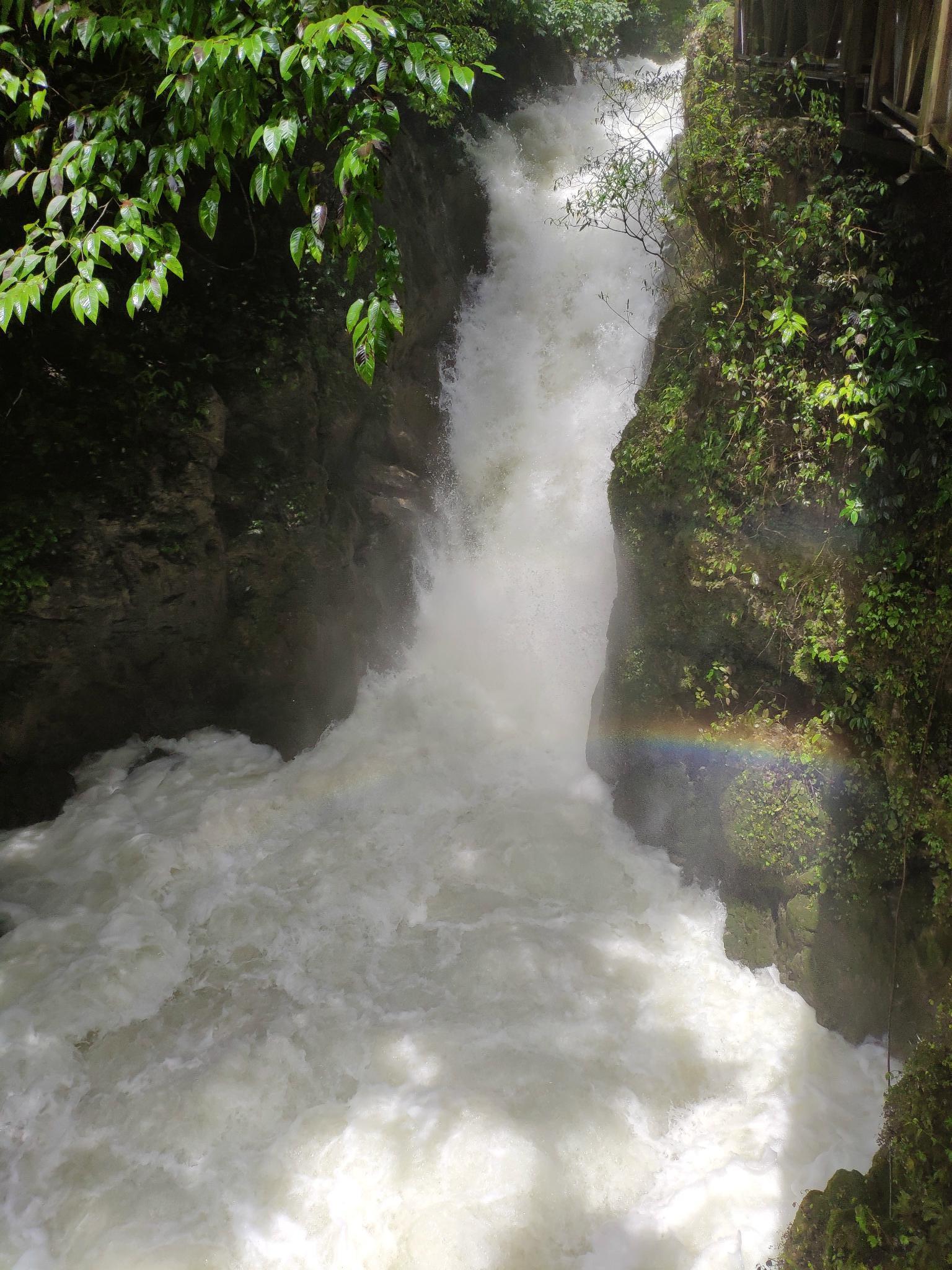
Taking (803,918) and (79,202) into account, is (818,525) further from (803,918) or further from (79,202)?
(79,202)

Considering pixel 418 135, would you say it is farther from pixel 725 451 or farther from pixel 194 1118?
pixel 194 1118

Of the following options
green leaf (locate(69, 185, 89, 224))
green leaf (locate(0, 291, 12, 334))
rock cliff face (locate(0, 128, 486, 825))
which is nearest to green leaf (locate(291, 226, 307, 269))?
green leaf (locate(69, 185, 89, 224))

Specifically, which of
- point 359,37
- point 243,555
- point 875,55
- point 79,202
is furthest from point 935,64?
point 243,555

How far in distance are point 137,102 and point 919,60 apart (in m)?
4.07

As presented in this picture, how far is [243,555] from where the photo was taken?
7641 millimetres

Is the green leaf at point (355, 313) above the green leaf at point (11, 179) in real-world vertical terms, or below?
below

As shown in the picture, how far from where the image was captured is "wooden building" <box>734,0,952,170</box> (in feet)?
13.0

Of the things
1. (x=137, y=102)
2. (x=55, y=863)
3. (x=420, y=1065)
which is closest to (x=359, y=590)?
(x=55, y=863)

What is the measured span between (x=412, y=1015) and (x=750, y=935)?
2706 mm

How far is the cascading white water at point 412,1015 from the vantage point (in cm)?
452

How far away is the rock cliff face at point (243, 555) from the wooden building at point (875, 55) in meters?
4.16

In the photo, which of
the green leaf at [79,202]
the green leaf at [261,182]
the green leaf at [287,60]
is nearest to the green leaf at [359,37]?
the green leaf at [287,60]

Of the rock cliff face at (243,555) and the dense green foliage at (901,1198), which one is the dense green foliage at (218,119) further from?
the dense green foliage at (901,1198)

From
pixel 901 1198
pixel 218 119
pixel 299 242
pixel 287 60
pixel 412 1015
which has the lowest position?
Result: pixel 412 1015
